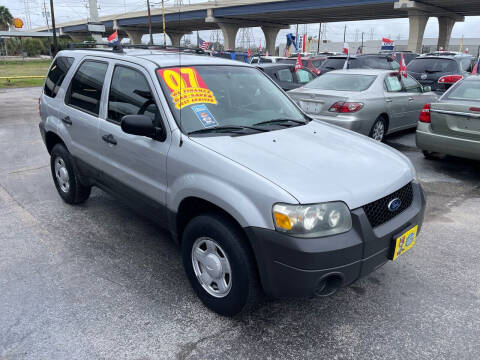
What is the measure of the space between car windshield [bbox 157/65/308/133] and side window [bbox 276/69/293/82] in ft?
21.5

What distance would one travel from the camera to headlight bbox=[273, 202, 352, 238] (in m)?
2.27

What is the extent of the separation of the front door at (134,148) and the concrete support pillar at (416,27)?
4182 cm

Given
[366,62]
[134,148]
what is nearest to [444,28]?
[366,62]

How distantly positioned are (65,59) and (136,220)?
79.8 inches

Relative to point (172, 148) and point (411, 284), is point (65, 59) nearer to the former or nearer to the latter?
point (172, 148)

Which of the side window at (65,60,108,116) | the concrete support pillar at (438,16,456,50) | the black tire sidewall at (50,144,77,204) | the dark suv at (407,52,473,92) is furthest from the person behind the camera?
the concrete support pillar at (438,16,456,50)

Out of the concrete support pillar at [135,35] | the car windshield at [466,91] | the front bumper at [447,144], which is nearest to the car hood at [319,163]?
the front bumper at [447,144]

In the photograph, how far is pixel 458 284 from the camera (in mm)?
3283

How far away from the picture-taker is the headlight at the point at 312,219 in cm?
227

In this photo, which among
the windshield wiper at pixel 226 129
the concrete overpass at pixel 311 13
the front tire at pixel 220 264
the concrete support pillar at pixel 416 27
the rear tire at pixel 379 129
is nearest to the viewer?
the front tire at pixel 220 264

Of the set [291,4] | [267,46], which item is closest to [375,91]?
[291,4]

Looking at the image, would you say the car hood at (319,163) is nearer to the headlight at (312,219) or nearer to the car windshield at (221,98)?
the headlight at (312,219)

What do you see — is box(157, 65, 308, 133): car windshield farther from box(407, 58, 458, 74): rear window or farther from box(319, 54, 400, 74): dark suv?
box(319, 54, 400, 74): dark suv

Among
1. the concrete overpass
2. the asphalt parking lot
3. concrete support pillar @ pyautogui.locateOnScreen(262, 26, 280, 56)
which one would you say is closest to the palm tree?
the concrete overpass
